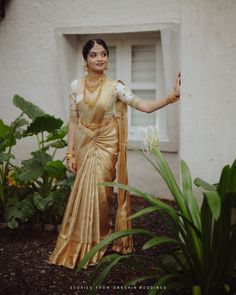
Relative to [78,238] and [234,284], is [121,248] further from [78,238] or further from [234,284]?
[234,284]

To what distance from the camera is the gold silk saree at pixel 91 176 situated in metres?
3.78

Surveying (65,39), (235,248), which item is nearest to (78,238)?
(235,248)

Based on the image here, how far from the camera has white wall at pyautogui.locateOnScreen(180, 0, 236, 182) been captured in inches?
133

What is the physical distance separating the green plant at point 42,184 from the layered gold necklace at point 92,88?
0.62m

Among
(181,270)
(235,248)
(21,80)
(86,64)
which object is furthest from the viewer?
(21,80)

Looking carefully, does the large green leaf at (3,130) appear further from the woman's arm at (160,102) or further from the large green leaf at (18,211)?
the woman's arm at (160,102)

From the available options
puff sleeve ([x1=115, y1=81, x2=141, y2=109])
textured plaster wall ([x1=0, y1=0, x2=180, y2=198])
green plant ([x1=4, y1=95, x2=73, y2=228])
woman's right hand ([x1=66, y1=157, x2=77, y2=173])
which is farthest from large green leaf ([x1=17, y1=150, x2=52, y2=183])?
textured plaster wall ([x1=0, y1=0, x2=180, y2=198])

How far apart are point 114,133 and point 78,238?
0.91 metres

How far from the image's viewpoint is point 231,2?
10.9 ft

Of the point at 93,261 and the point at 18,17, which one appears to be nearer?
A: the point at 93,261

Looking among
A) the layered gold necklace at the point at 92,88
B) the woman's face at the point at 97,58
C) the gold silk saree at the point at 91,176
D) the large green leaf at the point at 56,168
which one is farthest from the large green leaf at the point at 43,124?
the woman's face at the point at 97,58

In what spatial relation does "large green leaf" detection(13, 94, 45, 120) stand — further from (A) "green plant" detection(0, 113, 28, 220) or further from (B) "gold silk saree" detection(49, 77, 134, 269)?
(B) "gold silk saree" detection(49, 77, 134, 269)

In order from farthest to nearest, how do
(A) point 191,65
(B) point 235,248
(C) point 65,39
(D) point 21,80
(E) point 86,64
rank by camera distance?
(D) point 21,80 < (C) point 65,39 < (E) point 86,64 < (A) point 191,65 < (B) point 235,248

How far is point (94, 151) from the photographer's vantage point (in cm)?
379
